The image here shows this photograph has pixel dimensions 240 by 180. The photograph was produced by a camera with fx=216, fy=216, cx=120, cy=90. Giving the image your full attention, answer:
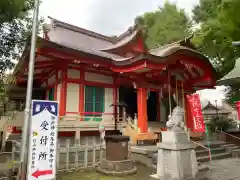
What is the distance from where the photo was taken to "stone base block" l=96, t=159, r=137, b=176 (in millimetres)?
7386

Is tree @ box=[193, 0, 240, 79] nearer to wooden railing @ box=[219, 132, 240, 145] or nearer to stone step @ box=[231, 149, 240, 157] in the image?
wooden railing @ box=[219, 132, 240, 145]

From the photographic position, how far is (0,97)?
7391mm

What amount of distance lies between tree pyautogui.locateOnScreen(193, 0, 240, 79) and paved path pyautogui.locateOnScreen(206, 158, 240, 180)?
629 centimetres

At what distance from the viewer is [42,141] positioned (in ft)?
17.3

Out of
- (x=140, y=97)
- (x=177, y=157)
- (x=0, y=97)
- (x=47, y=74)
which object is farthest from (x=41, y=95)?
(x=177, y=157)

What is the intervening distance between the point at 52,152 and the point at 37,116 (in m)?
1.00

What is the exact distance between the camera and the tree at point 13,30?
611 centimetres

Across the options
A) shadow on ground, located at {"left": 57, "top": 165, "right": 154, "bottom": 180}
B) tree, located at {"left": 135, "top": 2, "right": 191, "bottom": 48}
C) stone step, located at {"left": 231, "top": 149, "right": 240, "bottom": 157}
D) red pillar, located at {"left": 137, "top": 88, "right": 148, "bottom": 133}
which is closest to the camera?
shadow on ground, located at {"left": 57, "top": 165, "right": 154, "bottom": 180}

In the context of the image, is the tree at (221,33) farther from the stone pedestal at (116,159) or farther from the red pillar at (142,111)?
the stone pedestal at (116,159)

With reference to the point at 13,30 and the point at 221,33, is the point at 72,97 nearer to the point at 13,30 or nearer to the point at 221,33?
the point at 13,30

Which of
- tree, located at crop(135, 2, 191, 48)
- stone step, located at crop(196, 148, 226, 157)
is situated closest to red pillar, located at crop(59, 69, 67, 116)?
stone step, located at crop(196, 148, 226, 157)

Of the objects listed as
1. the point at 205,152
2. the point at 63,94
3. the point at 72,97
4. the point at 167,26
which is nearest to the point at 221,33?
the point at 205,152

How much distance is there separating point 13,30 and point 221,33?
10.6 metres

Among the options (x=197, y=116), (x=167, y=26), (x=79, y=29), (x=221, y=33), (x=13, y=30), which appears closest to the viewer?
(x=13, y=30)
